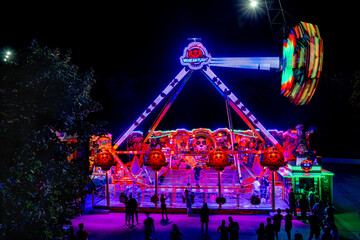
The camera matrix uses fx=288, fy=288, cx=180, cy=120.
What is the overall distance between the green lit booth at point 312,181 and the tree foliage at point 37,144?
1037 centimetres

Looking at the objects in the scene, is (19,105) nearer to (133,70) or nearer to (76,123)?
(76,123)

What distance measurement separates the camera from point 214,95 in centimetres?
3269

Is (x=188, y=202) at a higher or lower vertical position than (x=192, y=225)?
higher

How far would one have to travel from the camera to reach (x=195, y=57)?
15.1 m

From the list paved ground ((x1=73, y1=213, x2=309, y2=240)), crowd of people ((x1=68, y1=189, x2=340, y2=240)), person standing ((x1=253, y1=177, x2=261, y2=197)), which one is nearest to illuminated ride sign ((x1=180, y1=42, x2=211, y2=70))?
crowd of people ((x1=68, y1=189, x2=340, y2=240))

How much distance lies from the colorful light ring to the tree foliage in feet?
23.7

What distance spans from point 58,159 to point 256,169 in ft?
39.8

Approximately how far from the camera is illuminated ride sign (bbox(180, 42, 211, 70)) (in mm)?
15016

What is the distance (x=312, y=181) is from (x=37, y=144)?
12542 mm

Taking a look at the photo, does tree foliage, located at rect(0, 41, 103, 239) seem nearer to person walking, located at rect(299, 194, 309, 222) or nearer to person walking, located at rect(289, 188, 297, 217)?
person walking, located at rect(289, 188, 297, 217)

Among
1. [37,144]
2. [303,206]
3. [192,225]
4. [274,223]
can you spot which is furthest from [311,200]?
[37,144]

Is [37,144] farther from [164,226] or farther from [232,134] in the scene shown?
[232,134]

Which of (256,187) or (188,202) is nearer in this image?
(188,202)

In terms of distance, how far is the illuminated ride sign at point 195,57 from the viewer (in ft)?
49.3
